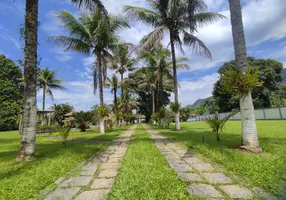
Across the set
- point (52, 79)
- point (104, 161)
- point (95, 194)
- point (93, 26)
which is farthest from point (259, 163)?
point (52, 79)

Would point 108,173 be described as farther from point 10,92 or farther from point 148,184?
point 10,92

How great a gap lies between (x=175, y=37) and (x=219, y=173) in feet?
39.2

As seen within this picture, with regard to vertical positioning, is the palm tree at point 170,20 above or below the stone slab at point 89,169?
above

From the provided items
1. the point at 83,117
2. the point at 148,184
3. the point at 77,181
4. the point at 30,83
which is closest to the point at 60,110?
the point at 83,117

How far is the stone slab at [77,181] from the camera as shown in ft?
9.65

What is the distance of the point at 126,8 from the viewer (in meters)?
11.9

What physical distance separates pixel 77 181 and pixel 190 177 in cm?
194

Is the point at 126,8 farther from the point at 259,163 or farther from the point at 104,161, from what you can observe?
the point at 259,163

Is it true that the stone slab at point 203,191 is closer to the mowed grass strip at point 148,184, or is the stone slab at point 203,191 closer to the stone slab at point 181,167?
the mowed grass strip at point 148,184

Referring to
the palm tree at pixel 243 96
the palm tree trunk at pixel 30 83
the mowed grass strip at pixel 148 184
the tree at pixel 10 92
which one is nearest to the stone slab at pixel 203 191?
the mowed grass strip at pixel 148 184

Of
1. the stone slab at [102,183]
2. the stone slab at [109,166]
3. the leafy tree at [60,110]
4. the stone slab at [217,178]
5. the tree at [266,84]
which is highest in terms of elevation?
the tree at [266,84]

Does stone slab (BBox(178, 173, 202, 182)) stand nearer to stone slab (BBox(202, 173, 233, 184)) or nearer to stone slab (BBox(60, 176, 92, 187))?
stone slab (BBox(202, 173, 233, 184))

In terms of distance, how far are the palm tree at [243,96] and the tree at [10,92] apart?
31.4m

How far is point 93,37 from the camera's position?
43.7ft
